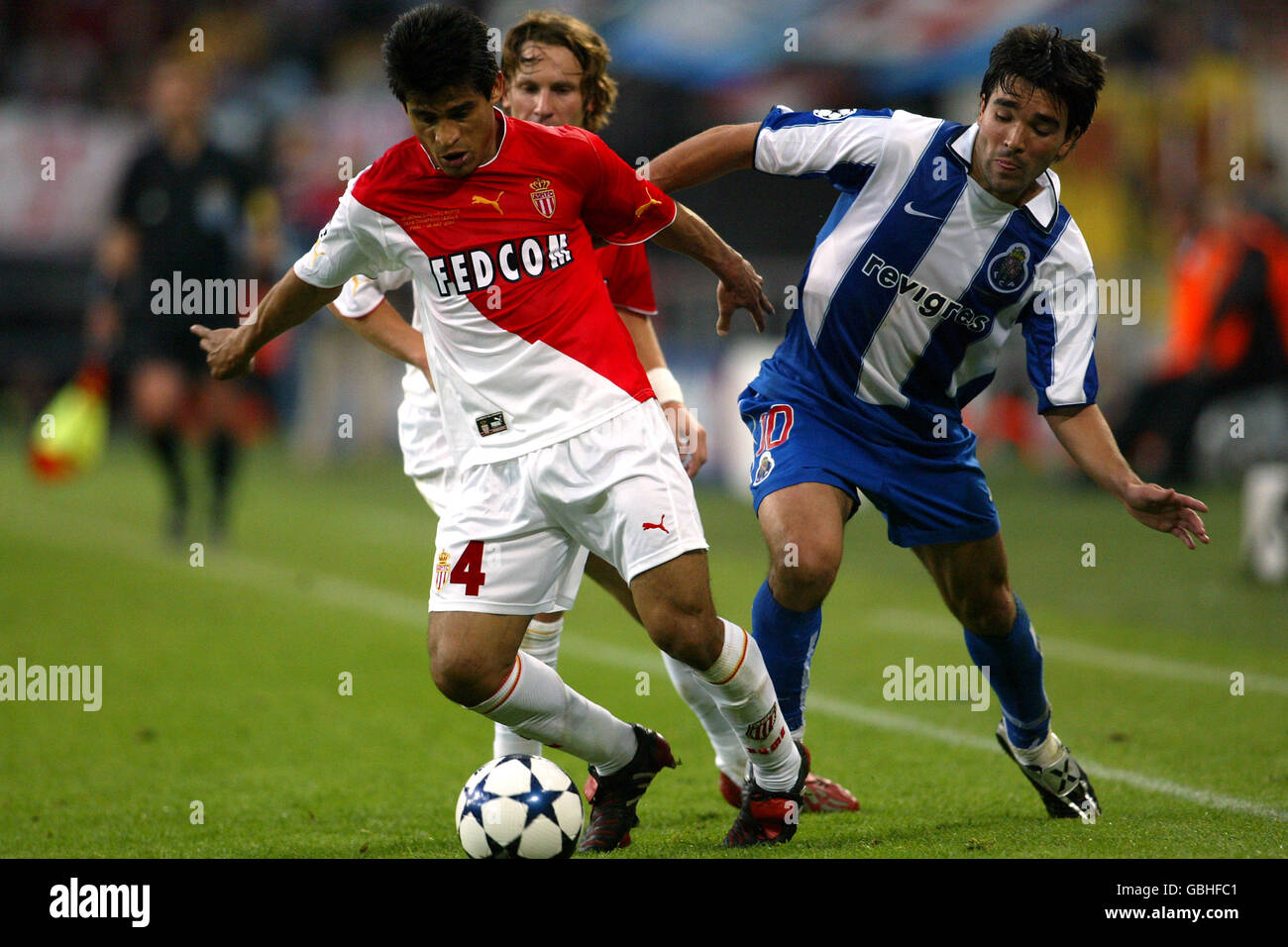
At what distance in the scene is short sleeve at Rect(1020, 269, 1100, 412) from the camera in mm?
4242

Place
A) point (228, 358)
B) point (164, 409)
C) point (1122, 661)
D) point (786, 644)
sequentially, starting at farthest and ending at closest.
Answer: point (164, 409) → point (1122, 661) → point (786, 644) → point (228, 358)

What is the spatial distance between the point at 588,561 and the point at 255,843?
1.28 meters

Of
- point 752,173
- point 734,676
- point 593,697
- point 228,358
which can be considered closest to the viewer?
point 734,676

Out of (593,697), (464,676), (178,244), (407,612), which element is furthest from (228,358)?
(178,244)

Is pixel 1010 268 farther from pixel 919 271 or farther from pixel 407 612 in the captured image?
pixel 407 612

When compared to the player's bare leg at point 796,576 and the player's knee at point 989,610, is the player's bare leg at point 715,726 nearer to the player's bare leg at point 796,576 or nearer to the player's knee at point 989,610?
the player's bare leg at point 796,576

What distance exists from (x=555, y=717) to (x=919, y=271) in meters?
1.63

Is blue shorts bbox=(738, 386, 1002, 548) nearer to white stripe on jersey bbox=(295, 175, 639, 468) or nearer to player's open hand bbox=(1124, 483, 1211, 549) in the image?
player's open hand bbox=(1124, 483, 1211, 549)

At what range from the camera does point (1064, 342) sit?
14.0ft

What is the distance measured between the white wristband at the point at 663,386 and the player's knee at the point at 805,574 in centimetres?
72

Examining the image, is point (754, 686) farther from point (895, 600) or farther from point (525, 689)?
point (895, 600)

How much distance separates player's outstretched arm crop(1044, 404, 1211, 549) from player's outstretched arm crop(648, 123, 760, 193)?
1.13m

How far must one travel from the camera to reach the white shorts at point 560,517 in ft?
12.4

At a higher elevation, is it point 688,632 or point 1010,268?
point 1010,268
